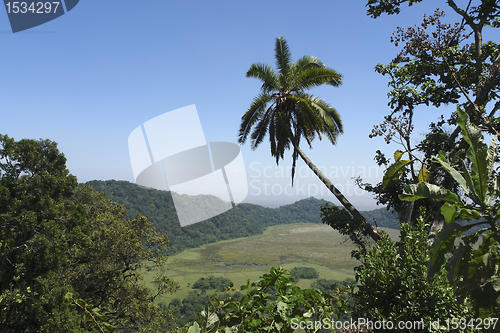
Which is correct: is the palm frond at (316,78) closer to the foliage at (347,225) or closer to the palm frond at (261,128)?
the palm frond at (261,128)

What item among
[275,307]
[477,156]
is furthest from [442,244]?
[275,307]

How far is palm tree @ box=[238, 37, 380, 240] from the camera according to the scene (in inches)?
383

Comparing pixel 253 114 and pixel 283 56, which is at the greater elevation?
pixel 283 56

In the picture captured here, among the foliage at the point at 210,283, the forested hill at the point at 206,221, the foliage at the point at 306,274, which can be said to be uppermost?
the forested hill at the point at 206,221

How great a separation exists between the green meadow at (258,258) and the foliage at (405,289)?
57031 mm

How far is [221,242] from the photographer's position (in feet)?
356

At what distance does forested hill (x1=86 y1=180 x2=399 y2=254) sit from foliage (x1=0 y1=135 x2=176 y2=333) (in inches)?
1024

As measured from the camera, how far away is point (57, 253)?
1014 centimetres

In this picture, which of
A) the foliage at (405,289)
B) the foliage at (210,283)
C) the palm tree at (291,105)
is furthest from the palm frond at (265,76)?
the foliage at (210,283)

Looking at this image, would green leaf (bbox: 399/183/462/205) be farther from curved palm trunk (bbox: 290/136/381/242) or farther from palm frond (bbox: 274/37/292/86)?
palm frond (bbox: 274/37/292/86)

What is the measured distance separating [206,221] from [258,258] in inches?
1360

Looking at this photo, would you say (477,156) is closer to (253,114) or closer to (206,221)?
(253,114)

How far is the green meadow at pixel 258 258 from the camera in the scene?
66.6m

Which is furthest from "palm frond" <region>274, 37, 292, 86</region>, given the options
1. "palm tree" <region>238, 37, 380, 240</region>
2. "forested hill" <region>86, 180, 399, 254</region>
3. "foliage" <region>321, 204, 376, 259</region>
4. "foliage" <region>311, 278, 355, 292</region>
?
"forested hill" <region>86, 180, 399, 254</region>
